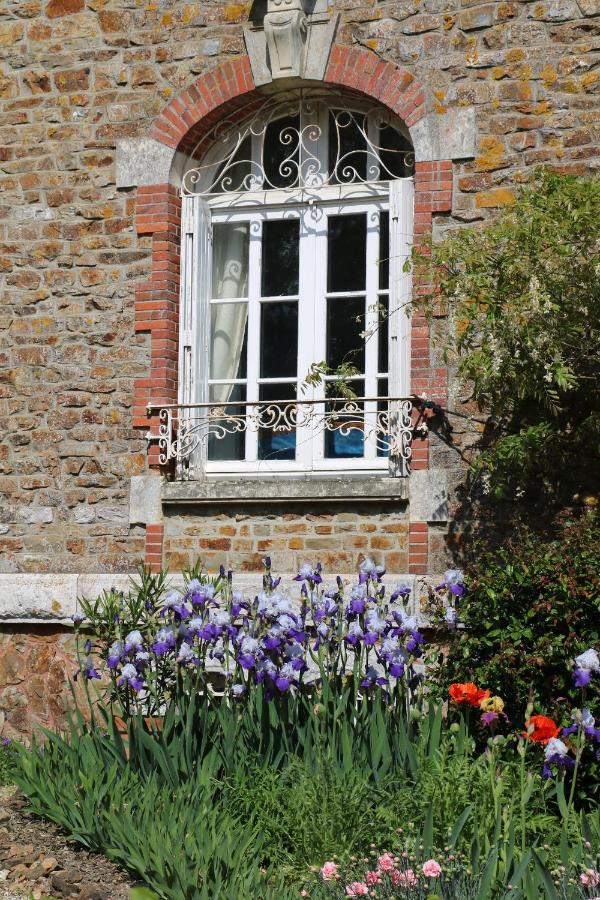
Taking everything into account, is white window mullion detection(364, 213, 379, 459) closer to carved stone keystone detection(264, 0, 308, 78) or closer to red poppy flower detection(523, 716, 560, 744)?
carved stone keystone detection(264, 0, 308, 78)

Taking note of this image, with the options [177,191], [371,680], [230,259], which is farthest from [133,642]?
[177,191]

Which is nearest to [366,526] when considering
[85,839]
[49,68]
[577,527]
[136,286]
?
[577,527]

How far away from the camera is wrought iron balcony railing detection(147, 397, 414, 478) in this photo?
774 centimetres

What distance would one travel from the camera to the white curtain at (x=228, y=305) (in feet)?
27.7

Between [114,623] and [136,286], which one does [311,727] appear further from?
[136,286]

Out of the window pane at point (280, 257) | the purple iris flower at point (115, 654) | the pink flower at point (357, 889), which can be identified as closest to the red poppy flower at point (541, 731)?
the pink flower at point (357, 889)

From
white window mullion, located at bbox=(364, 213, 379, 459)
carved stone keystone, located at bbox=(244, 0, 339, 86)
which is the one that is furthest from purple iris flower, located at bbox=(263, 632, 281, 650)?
carved stone keystone, located at bbox=(244, 0, 339, 86)

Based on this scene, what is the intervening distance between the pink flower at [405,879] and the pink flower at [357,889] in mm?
102

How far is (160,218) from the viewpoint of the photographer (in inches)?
328

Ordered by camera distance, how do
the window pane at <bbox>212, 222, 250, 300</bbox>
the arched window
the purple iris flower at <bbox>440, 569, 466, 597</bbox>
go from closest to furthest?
the purple iris flower at <bbox>440, 569, 466, 597</bbox> → the arched window → the window pane at <bbox>212, 222, 250, 300</bbox>

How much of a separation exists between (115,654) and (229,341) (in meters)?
3.38

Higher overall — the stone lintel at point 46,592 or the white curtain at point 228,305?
the white curtain at point 228,305

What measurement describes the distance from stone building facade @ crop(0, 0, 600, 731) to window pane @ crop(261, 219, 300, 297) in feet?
2.00

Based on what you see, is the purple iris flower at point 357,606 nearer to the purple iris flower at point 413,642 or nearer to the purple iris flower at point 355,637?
the purple iris flower at point 355,637
